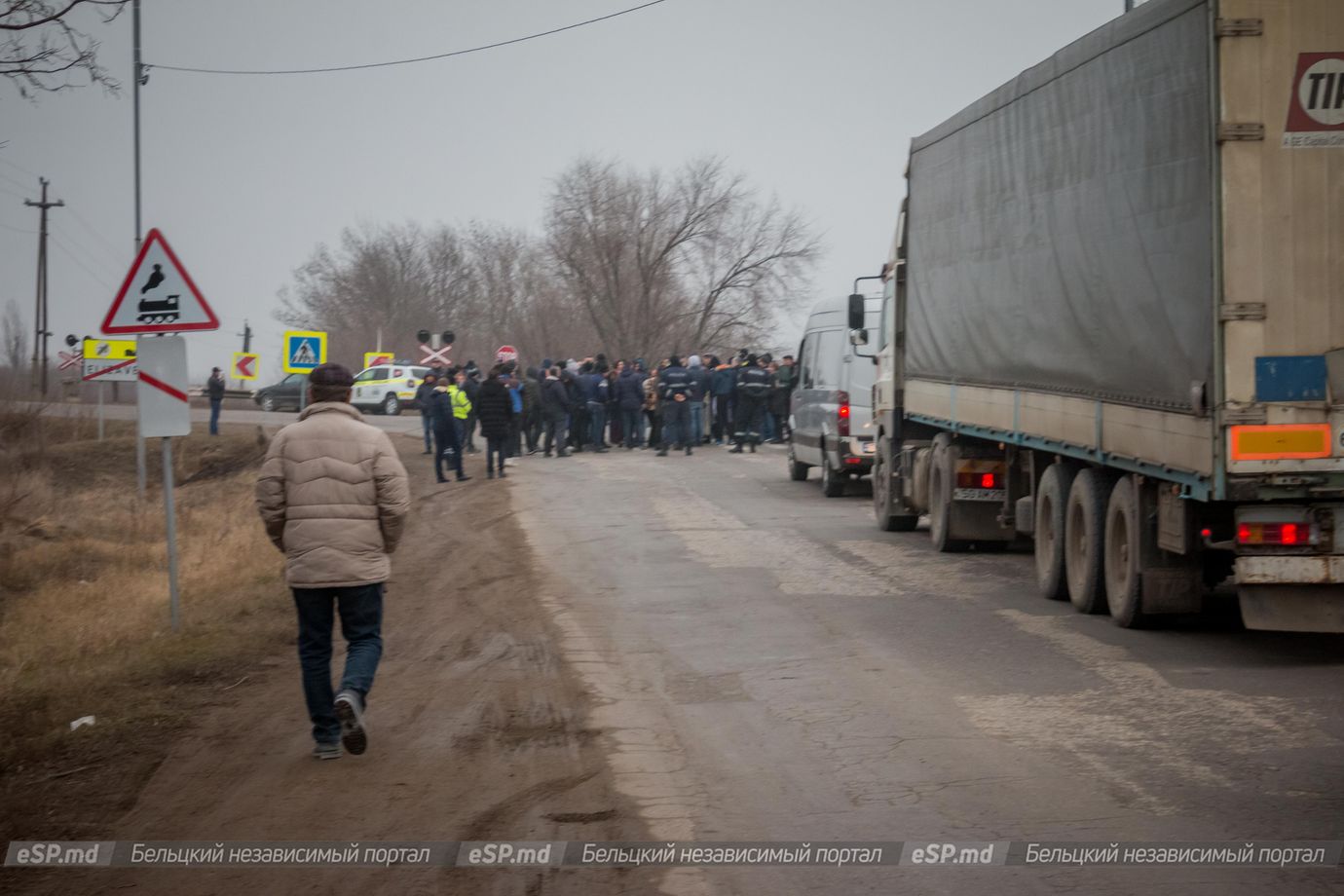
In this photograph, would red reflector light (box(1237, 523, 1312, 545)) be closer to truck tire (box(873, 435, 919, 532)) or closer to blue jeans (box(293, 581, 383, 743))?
blue jeans (box(293, 581, 383, 743))

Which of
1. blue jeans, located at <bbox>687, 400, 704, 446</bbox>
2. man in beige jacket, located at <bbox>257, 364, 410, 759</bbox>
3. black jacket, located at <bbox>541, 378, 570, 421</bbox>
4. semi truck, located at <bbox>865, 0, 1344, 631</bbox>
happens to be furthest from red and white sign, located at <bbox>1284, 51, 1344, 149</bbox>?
blue jeans, located at <bbox>687, 400, 704, 446</bbox>

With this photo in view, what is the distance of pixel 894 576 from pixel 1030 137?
13.3ft

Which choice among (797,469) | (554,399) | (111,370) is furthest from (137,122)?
(797,469)

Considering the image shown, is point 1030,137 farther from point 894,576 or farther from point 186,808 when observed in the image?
point 186,808

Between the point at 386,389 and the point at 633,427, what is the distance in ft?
80.4

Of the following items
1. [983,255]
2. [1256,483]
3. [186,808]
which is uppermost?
[983,255]

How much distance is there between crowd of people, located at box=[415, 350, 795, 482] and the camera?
3069cm

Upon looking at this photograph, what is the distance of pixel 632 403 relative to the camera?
107 feet

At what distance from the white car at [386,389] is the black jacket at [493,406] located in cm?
3124

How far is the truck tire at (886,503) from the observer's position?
1800 cm

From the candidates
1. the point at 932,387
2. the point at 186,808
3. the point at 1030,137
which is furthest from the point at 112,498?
the point at 186,808

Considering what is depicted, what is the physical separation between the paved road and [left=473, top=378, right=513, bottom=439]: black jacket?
34.1ft

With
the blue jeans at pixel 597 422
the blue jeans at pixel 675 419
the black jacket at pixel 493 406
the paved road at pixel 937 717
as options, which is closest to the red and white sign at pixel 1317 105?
the paved road at pixel 937 717

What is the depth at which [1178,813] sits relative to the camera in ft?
19.5
